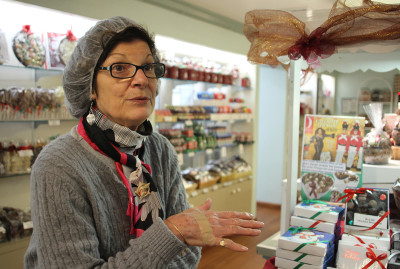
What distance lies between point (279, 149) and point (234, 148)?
1.13 metres

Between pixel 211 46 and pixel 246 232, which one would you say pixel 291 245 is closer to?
pixel 246 232

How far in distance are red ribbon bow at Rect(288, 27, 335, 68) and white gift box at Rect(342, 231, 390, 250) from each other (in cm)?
75

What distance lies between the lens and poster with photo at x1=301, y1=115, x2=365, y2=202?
1721 millimetres

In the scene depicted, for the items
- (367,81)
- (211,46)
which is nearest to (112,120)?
(211,46)

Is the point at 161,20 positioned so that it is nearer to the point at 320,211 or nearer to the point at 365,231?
the point at 320,211

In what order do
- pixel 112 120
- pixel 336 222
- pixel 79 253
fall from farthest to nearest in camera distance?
pixel 336 222 < pixel 112 120 < pixel 79 253

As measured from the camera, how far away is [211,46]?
4547 mm

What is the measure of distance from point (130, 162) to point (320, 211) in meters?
0.85

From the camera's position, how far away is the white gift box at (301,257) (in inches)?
53.6

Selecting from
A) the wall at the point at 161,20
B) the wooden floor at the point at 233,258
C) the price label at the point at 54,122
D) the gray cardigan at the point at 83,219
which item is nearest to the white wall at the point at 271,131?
the wall at the point at 161,20

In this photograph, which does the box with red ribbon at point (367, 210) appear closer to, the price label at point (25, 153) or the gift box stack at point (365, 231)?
the gift box stack at point (365, 231)

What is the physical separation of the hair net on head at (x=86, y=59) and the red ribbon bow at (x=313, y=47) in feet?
2.28

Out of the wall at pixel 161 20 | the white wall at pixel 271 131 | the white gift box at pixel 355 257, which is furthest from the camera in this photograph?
the white wall at pixel 271 131

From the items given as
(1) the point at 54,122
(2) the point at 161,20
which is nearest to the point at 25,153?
(1) the point at 54,122
